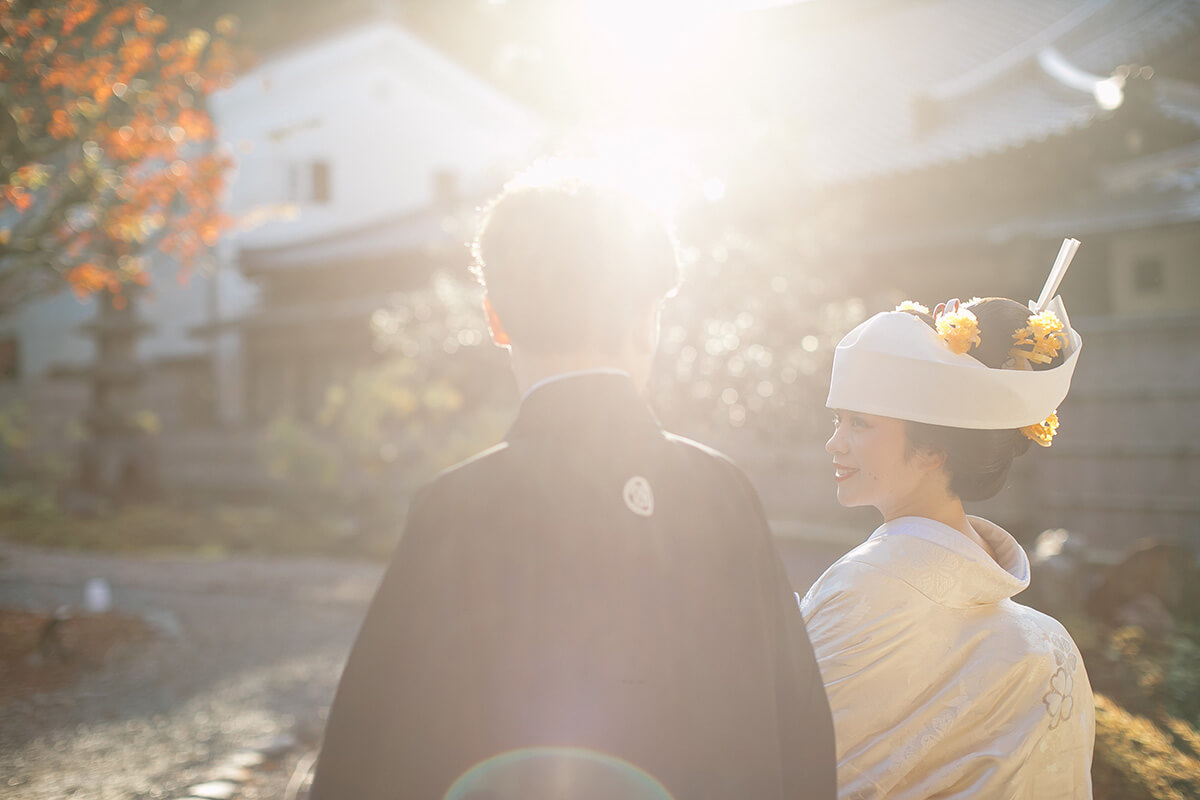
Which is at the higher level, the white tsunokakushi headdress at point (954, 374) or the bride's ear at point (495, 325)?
the bride's ear at point (495, 325)

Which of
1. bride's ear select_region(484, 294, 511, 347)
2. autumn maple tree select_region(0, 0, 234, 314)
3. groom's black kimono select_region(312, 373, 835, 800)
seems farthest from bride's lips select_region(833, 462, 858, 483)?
autumn maple tree select_region(0, 0, 234, 314)

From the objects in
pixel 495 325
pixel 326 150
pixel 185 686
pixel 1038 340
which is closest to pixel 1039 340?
pixel 1038 340

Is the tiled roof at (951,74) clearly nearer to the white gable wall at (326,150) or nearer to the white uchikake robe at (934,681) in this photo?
the white uchikake robe at (934,681)

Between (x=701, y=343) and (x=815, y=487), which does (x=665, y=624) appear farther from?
(x=815, y=487)

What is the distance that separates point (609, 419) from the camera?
155 cm

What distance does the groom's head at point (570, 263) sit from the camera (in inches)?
58.7

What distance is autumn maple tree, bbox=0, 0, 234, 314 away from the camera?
5059mm

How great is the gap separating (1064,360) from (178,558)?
9.82 metres

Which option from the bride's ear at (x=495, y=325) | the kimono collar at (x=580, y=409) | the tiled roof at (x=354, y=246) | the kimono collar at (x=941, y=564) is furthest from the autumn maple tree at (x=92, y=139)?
the tiled roof at (x=354, y=246)

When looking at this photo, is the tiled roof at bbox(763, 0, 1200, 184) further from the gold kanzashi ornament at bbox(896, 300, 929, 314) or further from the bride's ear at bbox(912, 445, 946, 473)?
the bride's ear at bbox(912, 445, 946, 473)

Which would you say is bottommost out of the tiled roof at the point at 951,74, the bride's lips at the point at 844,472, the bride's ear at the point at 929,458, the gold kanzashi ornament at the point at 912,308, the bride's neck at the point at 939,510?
the bride's neck at the point at 939,510

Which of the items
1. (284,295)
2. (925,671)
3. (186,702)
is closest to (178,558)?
(186,702)

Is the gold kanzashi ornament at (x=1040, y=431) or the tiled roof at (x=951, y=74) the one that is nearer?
the gold kanzashi ornament at (x=1040, y=431)

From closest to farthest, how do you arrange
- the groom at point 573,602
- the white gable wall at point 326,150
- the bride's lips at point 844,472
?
the groom at point 573,602 < the bride's lips at point 844,472 < the white gable wall at point 326,150
